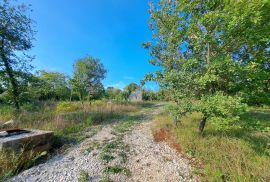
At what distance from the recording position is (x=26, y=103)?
8.78 metres

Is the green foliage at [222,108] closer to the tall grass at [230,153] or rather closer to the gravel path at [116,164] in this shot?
the tall grass at [230,153]

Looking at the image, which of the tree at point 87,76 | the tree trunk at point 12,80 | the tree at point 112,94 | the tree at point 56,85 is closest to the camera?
the tree trunk at point 12,80

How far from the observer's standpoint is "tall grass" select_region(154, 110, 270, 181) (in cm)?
294

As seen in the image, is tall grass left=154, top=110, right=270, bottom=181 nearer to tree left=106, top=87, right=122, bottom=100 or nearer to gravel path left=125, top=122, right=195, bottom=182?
gravel path left=125, top=122, right=195, bottom=182

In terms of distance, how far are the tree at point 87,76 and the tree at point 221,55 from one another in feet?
39.8

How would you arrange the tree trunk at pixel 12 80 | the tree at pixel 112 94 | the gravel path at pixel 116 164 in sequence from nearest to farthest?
the gravel path at pixel 116 164 → the tree trunk at pixel 12 80 → the tree at pixel 112 94

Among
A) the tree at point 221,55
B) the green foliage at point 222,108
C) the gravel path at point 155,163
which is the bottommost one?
the gravel path at point 155,163

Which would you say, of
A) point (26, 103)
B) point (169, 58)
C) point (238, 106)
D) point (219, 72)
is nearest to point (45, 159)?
point (238, 106)

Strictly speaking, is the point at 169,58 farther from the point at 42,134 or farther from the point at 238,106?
the point at 42,134

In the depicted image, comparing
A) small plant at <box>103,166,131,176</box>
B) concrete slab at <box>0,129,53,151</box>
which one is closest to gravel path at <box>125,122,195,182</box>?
small plant at <box>103,166,131,176</box>

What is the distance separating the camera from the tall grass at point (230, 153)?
2.94 m

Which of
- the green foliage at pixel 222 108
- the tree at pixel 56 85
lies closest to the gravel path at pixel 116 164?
the green foliage at pixel 222 108

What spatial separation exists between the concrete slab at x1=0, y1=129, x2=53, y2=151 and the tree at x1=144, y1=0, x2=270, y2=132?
13.0ft

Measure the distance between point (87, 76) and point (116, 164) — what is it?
55.6 ft
